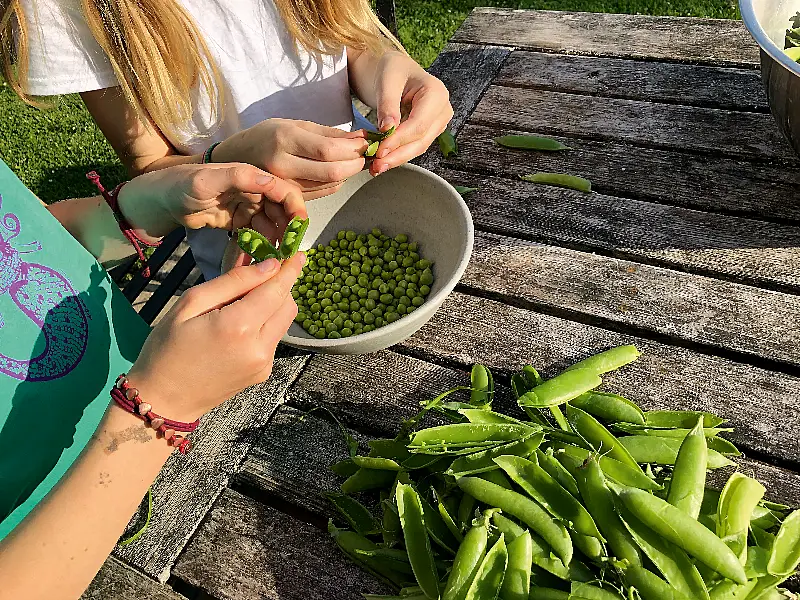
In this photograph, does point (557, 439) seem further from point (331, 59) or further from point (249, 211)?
point (331, 59)

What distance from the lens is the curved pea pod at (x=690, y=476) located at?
1.04m

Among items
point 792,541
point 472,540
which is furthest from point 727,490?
point 472,540

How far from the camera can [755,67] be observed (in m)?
2.15

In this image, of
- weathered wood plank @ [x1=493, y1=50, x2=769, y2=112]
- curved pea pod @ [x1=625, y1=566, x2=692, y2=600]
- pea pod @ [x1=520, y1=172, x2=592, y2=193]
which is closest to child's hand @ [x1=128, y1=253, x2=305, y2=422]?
curved pea pod @ [x1=625, y1=566, x2=692, y2=600]

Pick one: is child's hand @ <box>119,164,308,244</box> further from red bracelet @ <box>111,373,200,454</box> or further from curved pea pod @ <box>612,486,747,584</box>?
curved pea pod @ <box>612,486,747,584</box>

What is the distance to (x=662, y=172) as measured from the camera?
1.86 m

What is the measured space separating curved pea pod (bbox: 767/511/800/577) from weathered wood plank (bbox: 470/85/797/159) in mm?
1173

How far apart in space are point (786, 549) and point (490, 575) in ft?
1.62

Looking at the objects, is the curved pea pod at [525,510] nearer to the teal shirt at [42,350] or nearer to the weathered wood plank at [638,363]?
the weathered wood plank at [638,363]

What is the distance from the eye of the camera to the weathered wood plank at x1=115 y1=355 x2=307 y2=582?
127 centimetres

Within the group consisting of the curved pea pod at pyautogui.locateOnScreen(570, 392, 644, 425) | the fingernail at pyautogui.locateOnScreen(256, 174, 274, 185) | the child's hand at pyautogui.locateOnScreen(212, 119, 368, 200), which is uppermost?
the fingernail at pyautogui.locateOnScreen(256, 174, 274, 185)

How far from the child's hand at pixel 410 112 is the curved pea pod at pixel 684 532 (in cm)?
91

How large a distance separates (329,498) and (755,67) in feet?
6.56

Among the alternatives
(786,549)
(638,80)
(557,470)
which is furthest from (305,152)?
(638,80)
